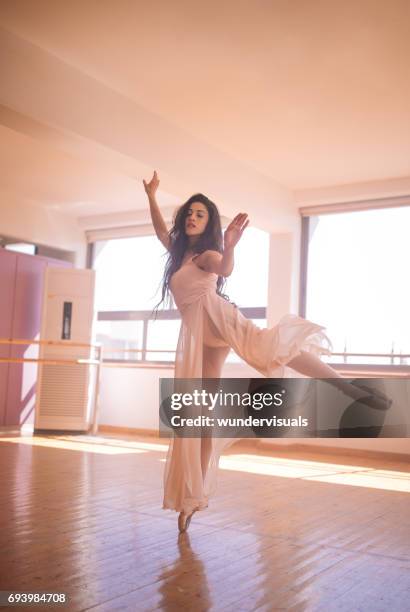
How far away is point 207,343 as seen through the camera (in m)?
2.99

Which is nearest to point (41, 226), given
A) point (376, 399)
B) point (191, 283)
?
point (191, 283)

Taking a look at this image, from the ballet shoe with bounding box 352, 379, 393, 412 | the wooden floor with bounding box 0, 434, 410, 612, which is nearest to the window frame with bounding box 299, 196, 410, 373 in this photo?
the wooden floor with bounding box 0, 434, 410, 612

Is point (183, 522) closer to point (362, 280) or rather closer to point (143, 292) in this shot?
point (362, 280)

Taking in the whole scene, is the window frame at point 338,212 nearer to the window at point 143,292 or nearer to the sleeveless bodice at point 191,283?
the window at point 143,292

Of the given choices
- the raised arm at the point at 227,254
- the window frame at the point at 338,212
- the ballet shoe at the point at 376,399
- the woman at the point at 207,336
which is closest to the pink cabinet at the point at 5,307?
the window frame at the point at 338,212

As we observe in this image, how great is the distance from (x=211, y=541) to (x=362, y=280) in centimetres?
480

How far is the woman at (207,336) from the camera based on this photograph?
2.75m

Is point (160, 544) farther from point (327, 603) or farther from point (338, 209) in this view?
point (338, 209)

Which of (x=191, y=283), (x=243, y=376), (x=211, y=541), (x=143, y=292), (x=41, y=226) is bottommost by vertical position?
(x=211, y=541)

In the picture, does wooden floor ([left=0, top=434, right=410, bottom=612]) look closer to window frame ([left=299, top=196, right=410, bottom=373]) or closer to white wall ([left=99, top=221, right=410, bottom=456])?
white wall ([left=99, top=221, right=410, bottom=456])

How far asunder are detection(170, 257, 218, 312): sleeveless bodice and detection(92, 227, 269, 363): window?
477 centimetres

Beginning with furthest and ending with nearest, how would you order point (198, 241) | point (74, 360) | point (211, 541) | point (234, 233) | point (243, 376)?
point (74, 360) → point (243, 376) → point (198, 241) → point (211, 541) → point (234, 233)

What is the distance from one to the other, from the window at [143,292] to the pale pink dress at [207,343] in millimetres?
4793

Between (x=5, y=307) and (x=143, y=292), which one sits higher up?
(x=143, y=292)
